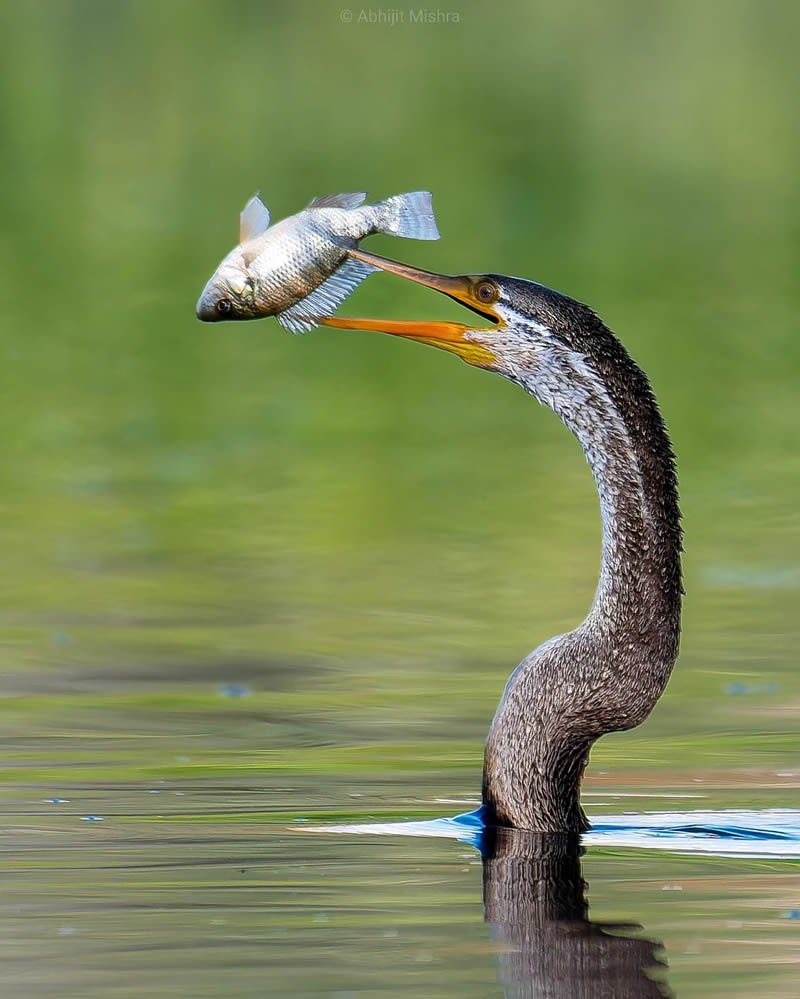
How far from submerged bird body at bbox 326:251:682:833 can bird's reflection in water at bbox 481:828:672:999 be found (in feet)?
1.16

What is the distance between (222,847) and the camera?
24.2 feet

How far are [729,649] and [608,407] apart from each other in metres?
3.16

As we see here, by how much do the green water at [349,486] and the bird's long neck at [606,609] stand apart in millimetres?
314

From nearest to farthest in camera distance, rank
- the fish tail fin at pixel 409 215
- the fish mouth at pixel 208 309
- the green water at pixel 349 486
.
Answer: the green water at pixel 349 486 < the fish tail fin at pixel 409 215 < the fish mouth at pixel 208 309

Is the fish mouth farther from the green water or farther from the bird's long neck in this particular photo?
the green water

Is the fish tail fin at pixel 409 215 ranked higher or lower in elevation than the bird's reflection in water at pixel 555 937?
higher

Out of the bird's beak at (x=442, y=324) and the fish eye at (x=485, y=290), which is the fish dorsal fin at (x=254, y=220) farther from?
the fish eye at (x=485, y=290)

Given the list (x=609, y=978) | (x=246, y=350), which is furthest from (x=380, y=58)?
(x=609, y=978)

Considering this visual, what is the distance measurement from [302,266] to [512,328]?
702 mm

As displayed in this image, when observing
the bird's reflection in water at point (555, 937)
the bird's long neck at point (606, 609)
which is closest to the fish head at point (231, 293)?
the bird's long neck at point (606, 609)

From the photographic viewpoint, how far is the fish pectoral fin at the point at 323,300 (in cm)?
786

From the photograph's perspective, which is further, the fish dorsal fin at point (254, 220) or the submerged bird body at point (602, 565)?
the fish dorsal fin at point (254, 220)

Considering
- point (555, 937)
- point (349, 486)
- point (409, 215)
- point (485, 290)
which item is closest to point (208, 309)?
point (409, 215)

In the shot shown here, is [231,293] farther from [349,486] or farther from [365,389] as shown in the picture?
[365,389]
